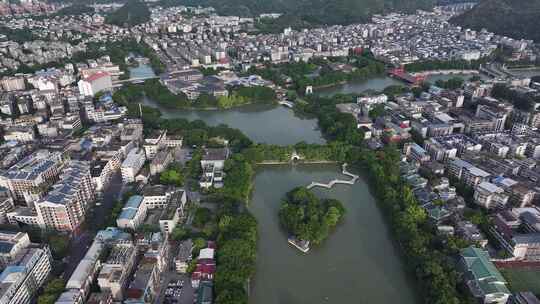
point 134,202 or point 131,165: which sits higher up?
point 131,165

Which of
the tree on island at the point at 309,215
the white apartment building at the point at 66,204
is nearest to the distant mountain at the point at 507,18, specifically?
the tree on island at the point at 309,215

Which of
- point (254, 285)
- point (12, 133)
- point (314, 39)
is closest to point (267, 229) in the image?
point (254, 285)

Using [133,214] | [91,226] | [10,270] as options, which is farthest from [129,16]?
[10,270]

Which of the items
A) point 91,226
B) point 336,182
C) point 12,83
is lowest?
point 336,182

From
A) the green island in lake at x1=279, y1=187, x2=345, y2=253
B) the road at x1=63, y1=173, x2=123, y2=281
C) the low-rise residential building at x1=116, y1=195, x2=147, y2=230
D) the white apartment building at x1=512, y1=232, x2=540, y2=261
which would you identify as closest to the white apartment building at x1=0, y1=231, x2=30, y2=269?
the road at x1=63, y1=173, x2=123, y2=281

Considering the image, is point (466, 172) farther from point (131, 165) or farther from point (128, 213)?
point (131, 165)

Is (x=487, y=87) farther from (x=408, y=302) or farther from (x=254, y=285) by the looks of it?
(x=254, y=285)

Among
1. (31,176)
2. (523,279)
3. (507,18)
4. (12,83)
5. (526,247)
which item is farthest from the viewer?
(507,18)
